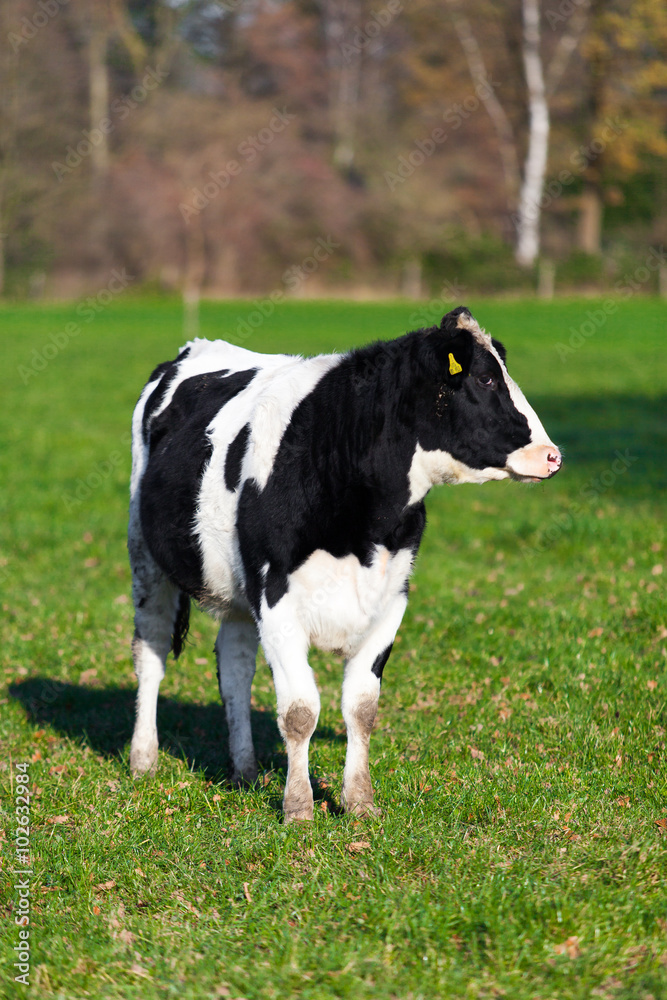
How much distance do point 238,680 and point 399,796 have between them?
1.12m

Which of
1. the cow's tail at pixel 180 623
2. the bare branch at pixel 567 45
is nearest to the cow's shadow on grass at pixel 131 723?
the cow's tail at pixel 180 623

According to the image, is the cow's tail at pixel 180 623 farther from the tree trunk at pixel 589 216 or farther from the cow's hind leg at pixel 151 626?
the tree trunk at pixel 589 216

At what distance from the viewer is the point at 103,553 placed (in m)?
11.0

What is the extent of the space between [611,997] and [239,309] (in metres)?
43.2

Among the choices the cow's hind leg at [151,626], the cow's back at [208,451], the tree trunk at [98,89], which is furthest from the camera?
the tree trunk at [98,89]

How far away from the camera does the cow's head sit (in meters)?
4.63

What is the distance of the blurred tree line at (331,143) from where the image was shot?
5175 centimetres

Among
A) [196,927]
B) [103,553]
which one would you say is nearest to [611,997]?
[196,927]

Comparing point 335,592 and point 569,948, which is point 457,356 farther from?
point 569,948

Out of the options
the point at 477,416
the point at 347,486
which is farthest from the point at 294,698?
the point at 477,416

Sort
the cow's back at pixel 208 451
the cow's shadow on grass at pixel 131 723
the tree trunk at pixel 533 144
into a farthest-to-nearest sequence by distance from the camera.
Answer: the tree trunk at pixel 533 144, the cow's shadow on grass at pixel 131 723, the cow's back at pixel 208 451

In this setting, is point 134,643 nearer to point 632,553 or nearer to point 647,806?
point 647,806

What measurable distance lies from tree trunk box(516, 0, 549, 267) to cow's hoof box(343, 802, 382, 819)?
161ft

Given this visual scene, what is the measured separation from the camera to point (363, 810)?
4953 mm
